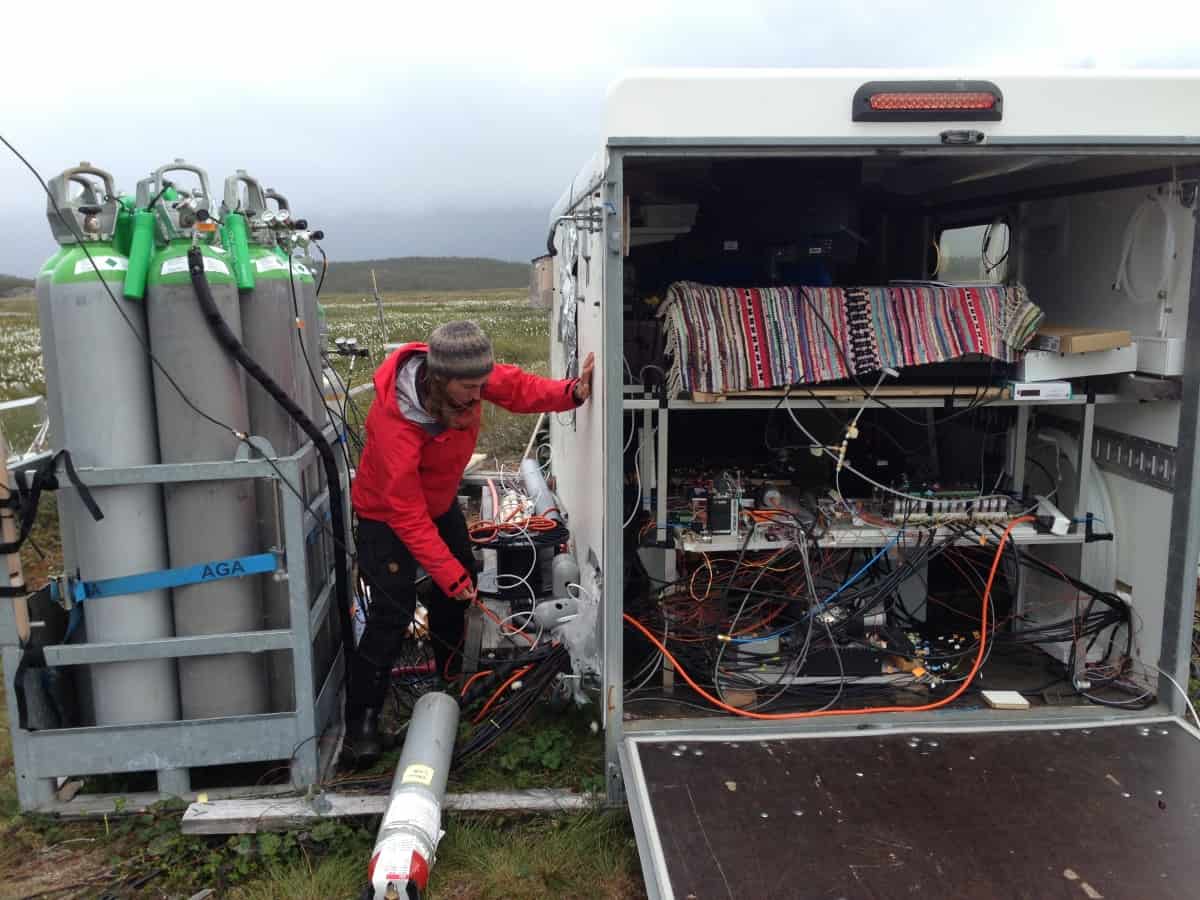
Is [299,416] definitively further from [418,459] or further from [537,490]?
[537,490]

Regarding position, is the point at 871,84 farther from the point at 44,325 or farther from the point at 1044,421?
the point at 44,325

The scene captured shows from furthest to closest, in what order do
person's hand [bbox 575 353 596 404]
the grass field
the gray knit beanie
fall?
person's hand [bbox 575 353 596 404], the gray knit beanie, the grass field

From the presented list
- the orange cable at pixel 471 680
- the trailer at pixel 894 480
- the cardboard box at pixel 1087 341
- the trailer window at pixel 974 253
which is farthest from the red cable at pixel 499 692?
the trailer window at pixel 974 253

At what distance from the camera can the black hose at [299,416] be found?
3414mm

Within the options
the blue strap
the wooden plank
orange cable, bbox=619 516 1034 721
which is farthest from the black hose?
orange cable, bbox=619 516 1034 721

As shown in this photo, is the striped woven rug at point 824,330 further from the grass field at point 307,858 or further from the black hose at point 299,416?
the grass field at point 307,858

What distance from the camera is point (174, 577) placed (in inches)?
142

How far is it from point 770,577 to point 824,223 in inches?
67.5

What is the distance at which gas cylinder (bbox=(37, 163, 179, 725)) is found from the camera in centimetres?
338

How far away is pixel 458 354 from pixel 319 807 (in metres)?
1.79

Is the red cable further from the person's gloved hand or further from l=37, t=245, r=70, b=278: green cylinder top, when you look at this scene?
l=37, t=245, r=70, b=278: green cylinder top

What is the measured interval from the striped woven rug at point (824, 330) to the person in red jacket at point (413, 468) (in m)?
0.51

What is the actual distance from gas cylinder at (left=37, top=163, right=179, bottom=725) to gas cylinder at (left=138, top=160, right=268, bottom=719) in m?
0.07

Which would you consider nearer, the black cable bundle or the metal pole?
the metal pole
